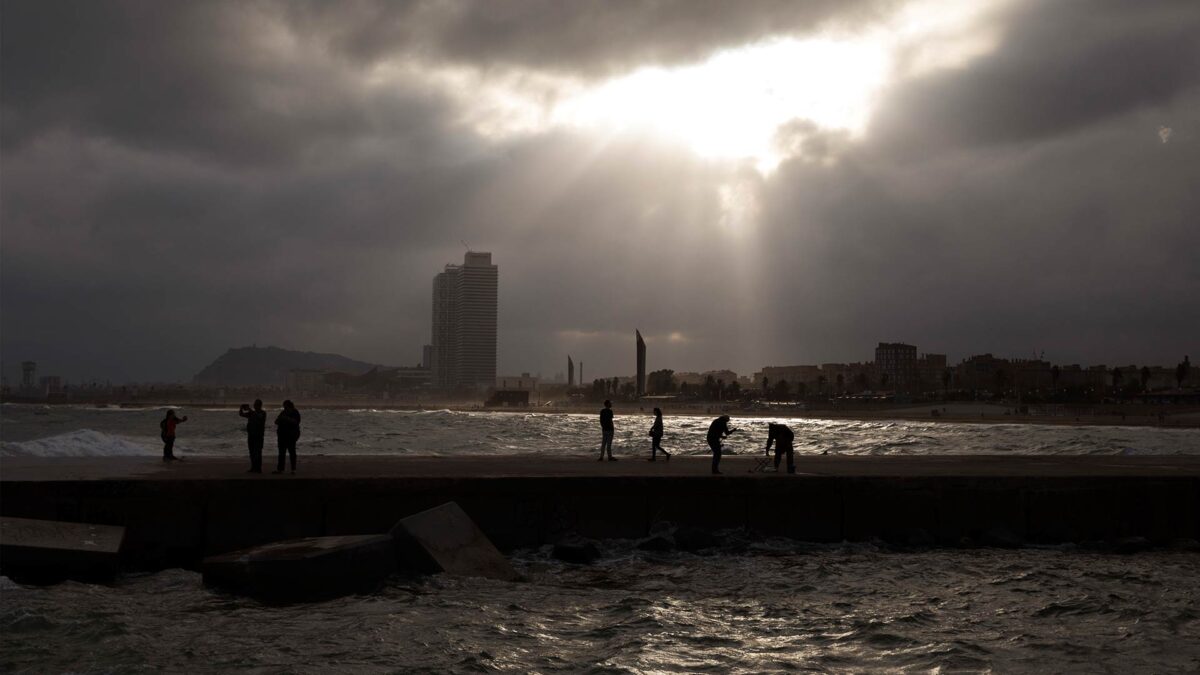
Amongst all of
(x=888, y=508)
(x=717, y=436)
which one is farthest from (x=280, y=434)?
(x=888, y=508)

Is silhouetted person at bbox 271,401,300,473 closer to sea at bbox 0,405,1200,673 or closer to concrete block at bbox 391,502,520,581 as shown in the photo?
sea at bbox 0,405,1200,673

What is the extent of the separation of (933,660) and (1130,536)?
387 inches

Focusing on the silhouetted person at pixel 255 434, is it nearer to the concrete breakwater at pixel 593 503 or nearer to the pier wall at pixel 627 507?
the concrete breakwater at pixel 593 503

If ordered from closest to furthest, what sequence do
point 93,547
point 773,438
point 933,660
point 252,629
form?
point 933,660, point 252,629, point 93,547, point 773,438

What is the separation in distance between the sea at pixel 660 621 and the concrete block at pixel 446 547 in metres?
0.26

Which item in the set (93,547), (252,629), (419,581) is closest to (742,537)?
(419,581)

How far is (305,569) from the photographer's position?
34.7 ft

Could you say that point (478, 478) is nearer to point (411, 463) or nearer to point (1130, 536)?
point (411, 463)

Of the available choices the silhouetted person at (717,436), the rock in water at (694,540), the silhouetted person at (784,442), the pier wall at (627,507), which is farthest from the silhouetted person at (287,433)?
the silhouetted person at (784,442)

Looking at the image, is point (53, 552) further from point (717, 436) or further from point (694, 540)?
point (717, 436)

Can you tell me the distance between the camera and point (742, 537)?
14.9m

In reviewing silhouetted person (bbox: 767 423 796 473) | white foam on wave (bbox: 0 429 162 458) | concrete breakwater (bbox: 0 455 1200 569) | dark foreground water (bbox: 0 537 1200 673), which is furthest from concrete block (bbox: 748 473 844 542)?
white foam on wave (bbox: 0 429 162 458)

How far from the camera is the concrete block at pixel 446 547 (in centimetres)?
1166

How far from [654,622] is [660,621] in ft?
0.30
